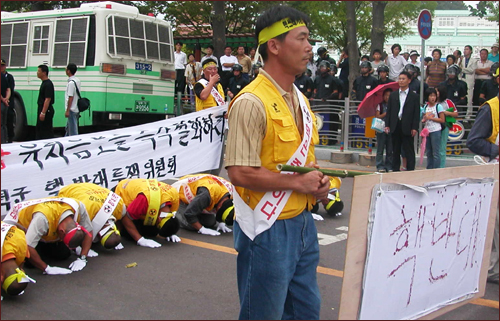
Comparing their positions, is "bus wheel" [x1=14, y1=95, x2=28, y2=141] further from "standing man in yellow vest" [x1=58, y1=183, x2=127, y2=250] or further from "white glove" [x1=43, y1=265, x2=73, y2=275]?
"white glove" [x1=43, y1=265, x2=73, y2=275]

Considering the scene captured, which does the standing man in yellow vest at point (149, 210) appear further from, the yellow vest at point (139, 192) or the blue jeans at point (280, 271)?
the blue jeans at point (280, 271)

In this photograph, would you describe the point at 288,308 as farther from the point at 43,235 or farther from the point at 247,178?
the point at 43,235

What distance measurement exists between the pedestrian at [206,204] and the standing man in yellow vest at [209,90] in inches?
80.4

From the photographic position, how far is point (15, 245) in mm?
4395

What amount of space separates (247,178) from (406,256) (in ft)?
3.67

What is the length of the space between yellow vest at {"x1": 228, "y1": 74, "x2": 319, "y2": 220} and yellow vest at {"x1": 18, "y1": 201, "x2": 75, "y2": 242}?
267cm

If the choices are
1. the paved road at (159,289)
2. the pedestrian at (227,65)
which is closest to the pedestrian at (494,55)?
the pedestrian at (227,65)

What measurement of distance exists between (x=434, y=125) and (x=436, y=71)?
4245 millimetres

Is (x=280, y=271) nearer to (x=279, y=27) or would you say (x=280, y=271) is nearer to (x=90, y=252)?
(x=279, y=27)

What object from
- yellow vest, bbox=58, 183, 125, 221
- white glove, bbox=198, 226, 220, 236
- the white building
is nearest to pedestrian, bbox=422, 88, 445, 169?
white glove, bbox=198, 226, 220, 236

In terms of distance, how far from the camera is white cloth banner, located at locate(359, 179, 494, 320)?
294cm

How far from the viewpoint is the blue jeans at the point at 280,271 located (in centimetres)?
269

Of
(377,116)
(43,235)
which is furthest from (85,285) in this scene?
(377,116)

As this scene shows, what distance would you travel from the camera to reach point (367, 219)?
284cm
